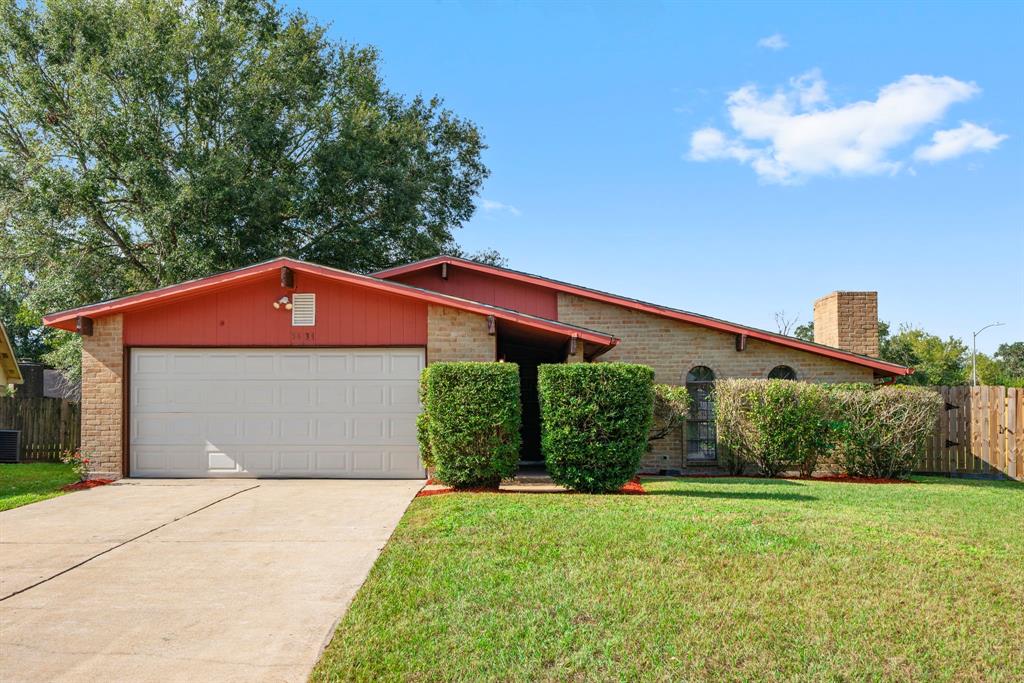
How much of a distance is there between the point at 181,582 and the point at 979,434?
1652cm

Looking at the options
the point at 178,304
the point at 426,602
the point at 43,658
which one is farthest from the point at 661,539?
the point at 178,304

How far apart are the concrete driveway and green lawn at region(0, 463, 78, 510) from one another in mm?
1086

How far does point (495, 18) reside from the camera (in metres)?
A: 16.0

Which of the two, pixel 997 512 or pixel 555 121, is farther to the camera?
pixel 555 121

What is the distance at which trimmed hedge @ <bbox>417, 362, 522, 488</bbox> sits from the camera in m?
11.0

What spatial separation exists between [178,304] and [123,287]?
11.6 m

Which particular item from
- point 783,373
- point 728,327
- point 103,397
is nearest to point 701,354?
point 728,327

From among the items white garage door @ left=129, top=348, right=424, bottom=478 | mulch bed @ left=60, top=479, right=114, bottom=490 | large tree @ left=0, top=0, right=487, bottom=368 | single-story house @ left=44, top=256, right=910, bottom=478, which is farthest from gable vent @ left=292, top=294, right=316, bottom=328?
large tree @ left=0, top=0, right=487, bottom=368

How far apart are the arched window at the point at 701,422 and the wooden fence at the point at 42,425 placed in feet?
51.9

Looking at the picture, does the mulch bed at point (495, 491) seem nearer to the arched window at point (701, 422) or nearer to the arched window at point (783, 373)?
the arched window at point (701, 422)

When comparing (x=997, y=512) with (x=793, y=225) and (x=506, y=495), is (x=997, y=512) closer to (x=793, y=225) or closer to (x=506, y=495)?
(x=506, y=495)

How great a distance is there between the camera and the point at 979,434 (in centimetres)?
1678

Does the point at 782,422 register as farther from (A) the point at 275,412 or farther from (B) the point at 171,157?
(B) the point at 171,157

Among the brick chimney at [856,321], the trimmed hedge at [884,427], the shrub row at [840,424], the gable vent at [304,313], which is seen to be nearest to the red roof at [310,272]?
the gable vent at [304,313]
